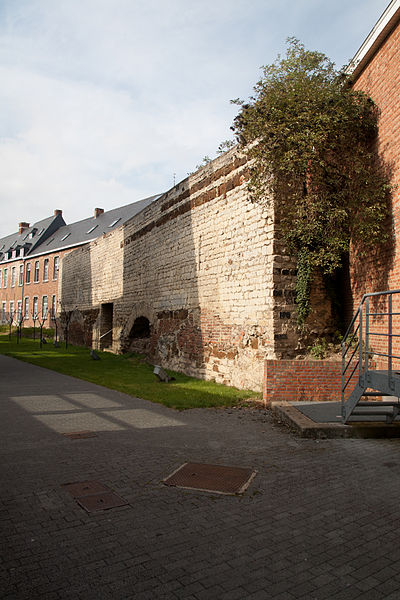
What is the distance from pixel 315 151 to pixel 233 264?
3.10m

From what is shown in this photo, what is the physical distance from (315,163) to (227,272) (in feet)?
10.7

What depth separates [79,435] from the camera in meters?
6.20

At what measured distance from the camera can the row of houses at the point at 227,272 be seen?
353 inches

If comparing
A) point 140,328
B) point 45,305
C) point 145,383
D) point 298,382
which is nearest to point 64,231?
point 45,305

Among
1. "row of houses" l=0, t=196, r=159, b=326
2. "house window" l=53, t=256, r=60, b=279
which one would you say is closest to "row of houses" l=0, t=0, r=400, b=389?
"row of houses" l=0, t=196, r=159, b=326

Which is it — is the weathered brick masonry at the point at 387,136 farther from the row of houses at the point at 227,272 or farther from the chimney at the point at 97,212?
the chimney at the point at 97,212

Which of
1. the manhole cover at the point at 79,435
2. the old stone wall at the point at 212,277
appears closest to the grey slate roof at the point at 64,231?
the old stone wall at the point at 212,277

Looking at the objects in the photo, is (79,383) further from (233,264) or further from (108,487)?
(108,487)

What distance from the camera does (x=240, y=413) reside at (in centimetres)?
788

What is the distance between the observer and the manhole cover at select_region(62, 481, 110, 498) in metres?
4.04

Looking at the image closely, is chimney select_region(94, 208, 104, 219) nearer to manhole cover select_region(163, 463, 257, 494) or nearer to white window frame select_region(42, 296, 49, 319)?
white window frame select_region(42, 296, 49, 319)

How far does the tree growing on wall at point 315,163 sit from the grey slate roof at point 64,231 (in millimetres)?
26694

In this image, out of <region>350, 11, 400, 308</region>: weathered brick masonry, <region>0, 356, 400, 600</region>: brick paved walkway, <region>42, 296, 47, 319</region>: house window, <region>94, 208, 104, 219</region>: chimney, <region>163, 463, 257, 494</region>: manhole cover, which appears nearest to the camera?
<region>0, 356, 400, 600</region>: brick paved walkway

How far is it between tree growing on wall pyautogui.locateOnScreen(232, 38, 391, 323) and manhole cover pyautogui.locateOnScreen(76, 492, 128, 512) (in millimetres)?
6140
